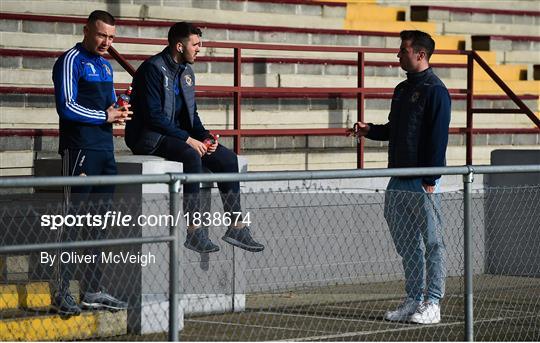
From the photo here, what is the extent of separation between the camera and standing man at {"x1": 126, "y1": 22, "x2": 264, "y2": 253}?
855 cm

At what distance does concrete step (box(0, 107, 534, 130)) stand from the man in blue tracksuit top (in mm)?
3550

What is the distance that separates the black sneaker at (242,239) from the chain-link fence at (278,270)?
0.08m

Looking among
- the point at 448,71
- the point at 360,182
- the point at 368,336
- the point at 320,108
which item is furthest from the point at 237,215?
the point at 448,71

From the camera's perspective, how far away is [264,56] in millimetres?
13492

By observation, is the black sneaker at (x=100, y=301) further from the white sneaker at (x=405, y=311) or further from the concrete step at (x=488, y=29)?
the concrete step at (x=488, y=29)

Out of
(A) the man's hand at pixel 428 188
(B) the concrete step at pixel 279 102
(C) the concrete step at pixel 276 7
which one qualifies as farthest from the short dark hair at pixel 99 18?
(C) the concrete step at pixel 276 7

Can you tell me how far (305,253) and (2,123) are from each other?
3554 mm

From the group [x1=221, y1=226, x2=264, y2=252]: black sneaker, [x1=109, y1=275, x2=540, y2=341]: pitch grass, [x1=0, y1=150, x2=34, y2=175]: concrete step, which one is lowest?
[x1=109, y1=275, x2=540, y2=341]: pitch grass

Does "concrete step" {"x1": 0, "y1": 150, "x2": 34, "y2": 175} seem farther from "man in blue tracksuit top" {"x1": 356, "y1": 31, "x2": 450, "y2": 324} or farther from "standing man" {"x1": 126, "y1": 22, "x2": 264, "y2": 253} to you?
"man in blue tracksuit top" {"x1": 356, "y1": 31, "x2": 450, "y2": 324}

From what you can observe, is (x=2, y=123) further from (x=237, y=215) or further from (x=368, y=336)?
(x=368, y=336)

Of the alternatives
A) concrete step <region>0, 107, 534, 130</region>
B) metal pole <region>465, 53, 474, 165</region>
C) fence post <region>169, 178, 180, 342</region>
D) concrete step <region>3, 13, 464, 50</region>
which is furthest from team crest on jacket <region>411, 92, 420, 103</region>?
metal pole <region>465, 53, 474, 165</region>

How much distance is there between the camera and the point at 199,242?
27.4ft

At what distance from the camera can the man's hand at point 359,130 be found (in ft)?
30.1

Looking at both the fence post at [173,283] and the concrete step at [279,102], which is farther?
the concrete step at [279,102]
